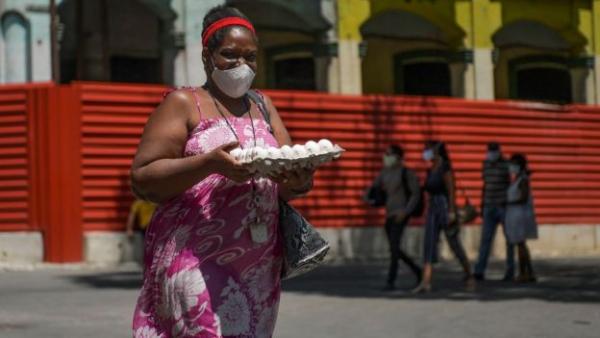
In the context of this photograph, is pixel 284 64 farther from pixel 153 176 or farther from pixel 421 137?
pixel 153 176

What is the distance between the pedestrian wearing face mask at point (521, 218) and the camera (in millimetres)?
17328

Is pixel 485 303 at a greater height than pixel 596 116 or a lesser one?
lesser

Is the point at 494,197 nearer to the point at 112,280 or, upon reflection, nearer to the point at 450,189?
the point at 450,189

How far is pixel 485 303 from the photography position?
14031 millimetres

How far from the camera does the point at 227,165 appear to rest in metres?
4.46

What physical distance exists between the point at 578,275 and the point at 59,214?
24.3ft

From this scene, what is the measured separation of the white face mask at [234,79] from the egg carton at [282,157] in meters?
0.35

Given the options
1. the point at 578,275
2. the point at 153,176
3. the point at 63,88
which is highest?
the point at 63,88

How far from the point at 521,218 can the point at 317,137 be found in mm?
6066

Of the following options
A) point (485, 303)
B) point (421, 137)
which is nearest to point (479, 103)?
point (421, 137)

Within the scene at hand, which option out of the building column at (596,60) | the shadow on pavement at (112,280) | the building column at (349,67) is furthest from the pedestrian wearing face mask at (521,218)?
the building column at (596,60)

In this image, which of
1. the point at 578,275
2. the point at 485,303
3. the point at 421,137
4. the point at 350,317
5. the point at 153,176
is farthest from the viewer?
the point at 421,137

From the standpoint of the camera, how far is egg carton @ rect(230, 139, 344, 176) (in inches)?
175

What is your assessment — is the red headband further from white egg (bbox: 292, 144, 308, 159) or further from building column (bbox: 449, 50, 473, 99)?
building column (bbox: 449, 50, 473, 99)
